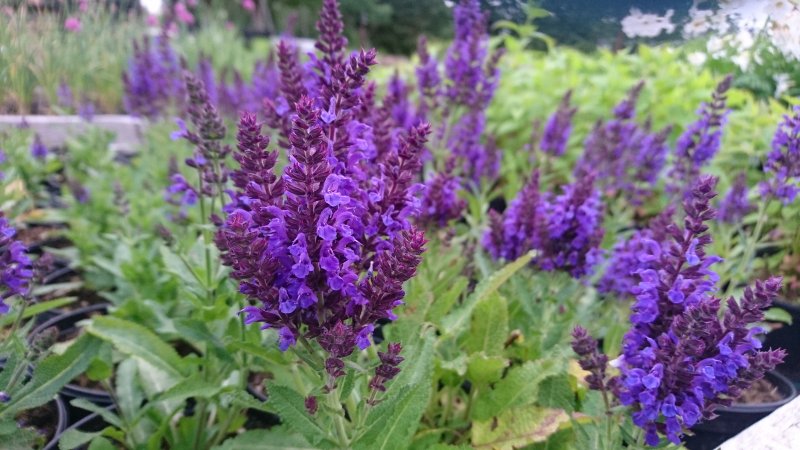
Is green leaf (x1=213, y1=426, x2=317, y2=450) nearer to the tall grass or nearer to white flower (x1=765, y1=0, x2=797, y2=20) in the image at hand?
the tall grass

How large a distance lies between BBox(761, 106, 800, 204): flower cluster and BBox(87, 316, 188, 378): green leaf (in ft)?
7.60

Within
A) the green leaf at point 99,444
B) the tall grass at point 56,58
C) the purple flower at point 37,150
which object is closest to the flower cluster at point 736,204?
the green leaf at point 99,444

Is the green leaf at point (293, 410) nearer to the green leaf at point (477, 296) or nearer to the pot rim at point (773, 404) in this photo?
the green leaf at point (477, 296)

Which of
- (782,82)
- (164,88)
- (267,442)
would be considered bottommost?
(267,442)

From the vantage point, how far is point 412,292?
221cm

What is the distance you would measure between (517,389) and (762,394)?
1467 millimetres

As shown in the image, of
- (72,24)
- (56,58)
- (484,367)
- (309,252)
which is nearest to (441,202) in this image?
(484,367)

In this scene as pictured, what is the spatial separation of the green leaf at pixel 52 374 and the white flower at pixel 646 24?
2023mm

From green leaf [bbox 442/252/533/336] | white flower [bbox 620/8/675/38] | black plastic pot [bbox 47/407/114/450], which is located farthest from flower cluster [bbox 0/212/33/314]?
white flower [bbox 620/8/675/38]

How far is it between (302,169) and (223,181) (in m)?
0.83

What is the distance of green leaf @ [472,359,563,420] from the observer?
73.9 inches

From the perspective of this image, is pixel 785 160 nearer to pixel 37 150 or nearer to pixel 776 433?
pixel 776 433

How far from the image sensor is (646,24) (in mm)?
2090

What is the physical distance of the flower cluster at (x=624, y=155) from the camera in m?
3.49
